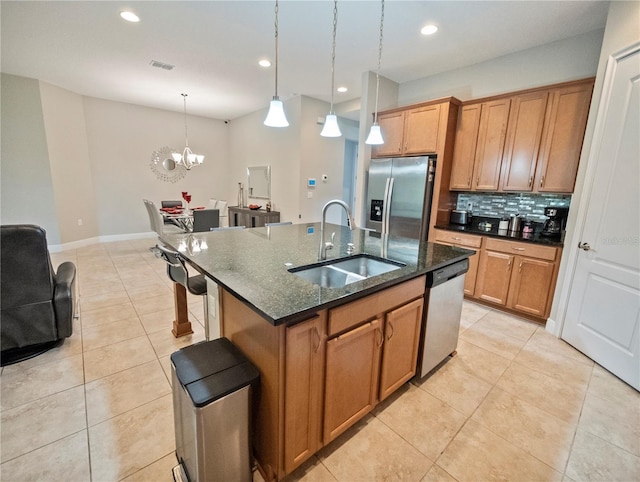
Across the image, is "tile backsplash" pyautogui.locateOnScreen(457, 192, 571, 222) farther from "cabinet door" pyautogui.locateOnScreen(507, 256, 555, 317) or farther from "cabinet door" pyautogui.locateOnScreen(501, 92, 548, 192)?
"cabinet door" pyautogui.locateOnScreen(507, 256, 555, 317)

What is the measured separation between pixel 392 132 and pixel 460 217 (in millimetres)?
1450

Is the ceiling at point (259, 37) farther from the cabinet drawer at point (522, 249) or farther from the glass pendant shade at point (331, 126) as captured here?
the cabinet drawer at point (522, 249)

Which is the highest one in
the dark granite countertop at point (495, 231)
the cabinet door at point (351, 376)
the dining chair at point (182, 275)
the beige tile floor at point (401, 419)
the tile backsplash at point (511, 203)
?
the tile backsplash at point (511, 203)

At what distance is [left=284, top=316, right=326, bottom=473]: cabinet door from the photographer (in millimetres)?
1138

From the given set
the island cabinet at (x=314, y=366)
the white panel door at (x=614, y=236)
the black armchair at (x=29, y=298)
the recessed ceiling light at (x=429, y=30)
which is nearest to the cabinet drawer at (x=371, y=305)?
the island cabinet at (x=314, y=366)

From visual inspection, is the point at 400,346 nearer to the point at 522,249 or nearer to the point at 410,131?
the point at 522,249

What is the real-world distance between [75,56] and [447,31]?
4518 mm

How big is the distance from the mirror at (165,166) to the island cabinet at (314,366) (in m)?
6.11

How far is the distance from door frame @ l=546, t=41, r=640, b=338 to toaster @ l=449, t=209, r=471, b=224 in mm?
1115

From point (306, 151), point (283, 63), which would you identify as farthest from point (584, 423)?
point (306, 151)

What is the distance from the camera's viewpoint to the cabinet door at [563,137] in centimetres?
261

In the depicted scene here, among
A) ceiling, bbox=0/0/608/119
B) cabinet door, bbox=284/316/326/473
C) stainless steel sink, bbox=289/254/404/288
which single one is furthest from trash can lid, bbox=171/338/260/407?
ceiling, bbox=0/0/608/119

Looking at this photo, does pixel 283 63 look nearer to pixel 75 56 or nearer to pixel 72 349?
pixel 75 56

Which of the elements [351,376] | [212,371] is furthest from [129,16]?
[351,376]
